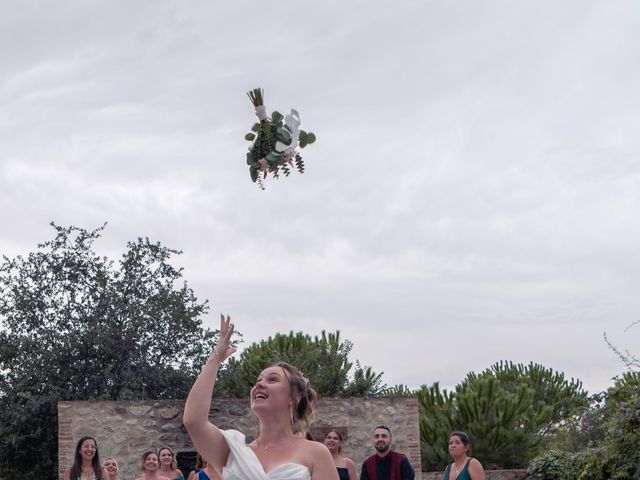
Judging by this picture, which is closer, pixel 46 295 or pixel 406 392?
pixel 46 295

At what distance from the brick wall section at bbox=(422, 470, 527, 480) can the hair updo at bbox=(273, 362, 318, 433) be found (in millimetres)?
11486

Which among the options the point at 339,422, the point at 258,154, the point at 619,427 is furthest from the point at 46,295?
the point at 258,154

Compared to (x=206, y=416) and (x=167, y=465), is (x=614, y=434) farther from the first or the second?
(x=206, y=416)

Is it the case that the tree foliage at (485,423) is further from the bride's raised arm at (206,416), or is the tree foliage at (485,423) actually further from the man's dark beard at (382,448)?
the bride's raised arm at (206,416)

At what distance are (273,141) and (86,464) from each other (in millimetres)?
5001

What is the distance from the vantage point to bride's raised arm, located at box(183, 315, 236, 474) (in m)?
3.51

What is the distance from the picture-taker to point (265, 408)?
3.75m

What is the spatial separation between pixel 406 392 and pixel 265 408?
81.9ft

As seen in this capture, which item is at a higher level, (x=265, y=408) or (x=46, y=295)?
(x=46, y=295)

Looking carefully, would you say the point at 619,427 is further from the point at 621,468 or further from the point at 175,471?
the point at 175,471

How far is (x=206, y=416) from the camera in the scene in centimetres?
354

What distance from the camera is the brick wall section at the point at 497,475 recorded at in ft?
49.4

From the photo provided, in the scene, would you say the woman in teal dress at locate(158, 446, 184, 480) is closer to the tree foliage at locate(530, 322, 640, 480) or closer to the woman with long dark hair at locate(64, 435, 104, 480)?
the woman with long dark hair at locate(64, 435, 104, 480)

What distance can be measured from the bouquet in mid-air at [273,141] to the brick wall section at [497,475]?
399 inches
